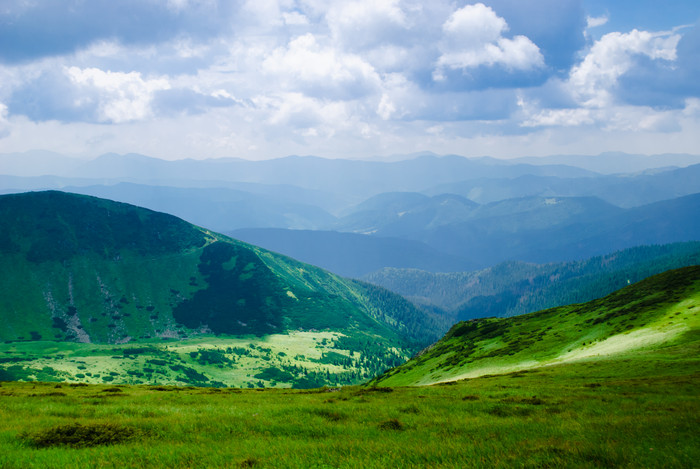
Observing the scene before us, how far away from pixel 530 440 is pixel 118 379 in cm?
19217

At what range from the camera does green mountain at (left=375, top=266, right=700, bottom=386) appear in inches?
2202

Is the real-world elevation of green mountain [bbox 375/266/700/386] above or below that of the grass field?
below

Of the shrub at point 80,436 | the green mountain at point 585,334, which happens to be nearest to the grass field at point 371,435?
the shrub at point 80,436

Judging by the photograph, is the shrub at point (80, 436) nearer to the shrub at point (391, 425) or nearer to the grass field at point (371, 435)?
the grass field at point (371, 435)

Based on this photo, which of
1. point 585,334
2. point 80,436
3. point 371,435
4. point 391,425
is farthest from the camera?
point 585,334

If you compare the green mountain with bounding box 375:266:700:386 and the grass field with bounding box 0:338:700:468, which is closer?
the grass field with bounding box 0:338:700:468

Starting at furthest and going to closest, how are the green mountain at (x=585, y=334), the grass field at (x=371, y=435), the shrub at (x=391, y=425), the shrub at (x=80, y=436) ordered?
the green mountain at (x=585, y=334) → the shrub at (x=391, y=425) → the shrub at (x=80, y=436) → the grass field at (x=371, y=435)

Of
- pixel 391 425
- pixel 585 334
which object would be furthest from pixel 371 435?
pixel 585 334

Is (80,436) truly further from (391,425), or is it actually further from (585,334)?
(585,334)

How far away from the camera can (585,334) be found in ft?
237

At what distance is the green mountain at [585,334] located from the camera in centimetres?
5594

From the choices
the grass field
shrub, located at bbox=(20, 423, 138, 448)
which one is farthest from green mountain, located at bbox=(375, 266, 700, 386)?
shrub, located at bbox=(20, 423, 138, 448)

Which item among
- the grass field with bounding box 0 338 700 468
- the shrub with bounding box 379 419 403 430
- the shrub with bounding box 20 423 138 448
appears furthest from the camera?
the shrub with bounding box 379 419 403 430

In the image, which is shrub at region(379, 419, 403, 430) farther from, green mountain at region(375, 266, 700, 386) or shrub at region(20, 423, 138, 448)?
green mountain at region(375, 266, 700, 386)
